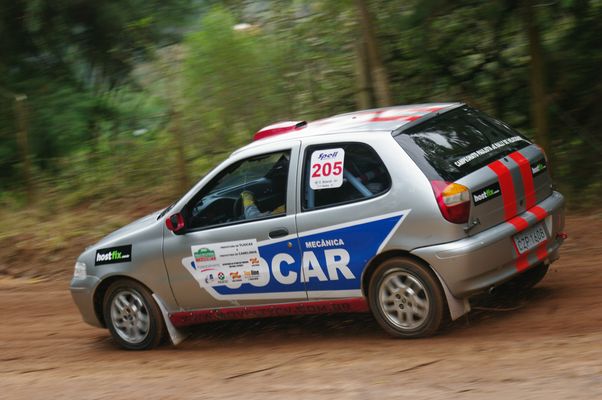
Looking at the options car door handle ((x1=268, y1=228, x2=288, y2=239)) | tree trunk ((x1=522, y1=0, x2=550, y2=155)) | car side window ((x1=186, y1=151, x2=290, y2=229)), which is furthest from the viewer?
tree trunk ((x1=522, y1=0, x2=550, y2=155))

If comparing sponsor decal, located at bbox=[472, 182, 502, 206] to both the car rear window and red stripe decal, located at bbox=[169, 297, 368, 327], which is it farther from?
red stripe decal, located at bbox=[169, 297, 368, 327]

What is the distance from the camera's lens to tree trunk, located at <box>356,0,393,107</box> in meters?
11.1

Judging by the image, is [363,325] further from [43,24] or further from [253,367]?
[43,24]

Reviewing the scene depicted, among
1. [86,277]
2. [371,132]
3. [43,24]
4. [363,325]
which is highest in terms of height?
[43,24]

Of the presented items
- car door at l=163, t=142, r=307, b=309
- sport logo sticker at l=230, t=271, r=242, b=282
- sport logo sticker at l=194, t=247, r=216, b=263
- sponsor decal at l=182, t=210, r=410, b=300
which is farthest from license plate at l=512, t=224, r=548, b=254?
sport logo sticker at l=194, t=247, r=216, b=263

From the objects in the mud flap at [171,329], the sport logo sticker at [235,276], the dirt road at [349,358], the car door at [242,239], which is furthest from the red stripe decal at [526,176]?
the mud flap at [171,329]

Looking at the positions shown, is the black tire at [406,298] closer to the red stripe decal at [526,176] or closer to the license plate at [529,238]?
the license plate at [529,238]

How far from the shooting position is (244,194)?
738 cm

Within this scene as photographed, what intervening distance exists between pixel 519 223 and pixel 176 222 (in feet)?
9.23

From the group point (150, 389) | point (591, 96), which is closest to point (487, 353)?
point (150, 389)

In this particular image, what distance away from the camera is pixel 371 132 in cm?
680

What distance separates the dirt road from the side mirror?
108 cm

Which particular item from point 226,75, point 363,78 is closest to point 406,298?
point 363,78

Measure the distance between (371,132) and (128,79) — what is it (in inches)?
434
